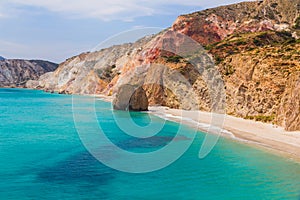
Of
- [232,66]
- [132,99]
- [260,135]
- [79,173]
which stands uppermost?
[232,66]

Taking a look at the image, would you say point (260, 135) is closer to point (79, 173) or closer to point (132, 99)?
point (79, 173)

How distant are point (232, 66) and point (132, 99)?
19453 mm

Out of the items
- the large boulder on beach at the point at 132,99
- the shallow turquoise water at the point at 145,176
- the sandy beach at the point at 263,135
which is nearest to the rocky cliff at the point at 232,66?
the sandy beach at the point at 263,135

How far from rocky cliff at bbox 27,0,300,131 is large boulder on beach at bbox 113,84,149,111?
4.41 metres

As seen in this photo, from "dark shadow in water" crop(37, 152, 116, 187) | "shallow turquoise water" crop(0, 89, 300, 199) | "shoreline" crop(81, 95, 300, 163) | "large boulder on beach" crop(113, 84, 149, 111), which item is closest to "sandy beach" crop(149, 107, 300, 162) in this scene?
"shoreline" crop(81, 95, 300, 163)

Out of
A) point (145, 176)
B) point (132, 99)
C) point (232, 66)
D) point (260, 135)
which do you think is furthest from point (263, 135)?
point (132, 99)

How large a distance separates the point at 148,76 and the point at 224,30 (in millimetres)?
44851

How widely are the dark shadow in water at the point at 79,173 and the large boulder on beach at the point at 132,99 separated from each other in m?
39.1

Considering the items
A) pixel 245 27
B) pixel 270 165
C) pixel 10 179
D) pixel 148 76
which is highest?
pixel 245 27

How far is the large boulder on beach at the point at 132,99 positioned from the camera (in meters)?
63.2

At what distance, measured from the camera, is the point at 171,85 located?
70375 millimetres

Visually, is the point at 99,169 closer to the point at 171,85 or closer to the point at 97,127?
the point at 97,127

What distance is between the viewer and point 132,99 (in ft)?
211

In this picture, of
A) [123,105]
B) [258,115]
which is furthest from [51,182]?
[123,105]
